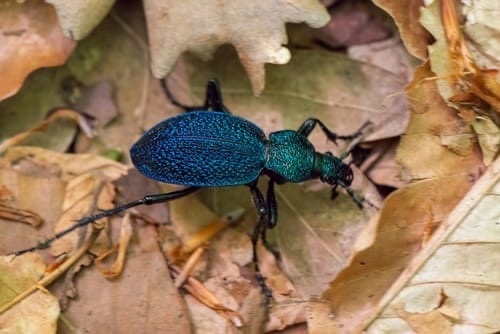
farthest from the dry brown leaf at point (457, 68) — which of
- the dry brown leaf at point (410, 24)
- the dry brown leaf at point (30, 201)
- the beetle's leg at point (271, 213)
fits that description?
the dry brown leaf at point (30, 201)

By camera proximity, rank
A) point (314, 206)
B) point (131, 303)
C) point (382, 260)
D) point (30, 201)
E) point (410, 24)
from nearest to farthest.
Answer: point (382, 260) < point (131, 303) < point (410, 24) < point (30, 201) < point (314, 206)

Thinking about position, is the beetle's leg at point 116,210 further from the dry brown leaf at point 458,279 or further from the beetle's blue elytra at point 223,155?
the dry brown leaf at point 458,279

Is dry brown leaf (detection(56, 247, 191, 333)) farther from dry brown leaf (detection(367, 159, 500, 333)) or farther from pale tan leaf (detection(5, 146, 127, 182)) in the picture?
dry brown leaf (detection(367, 159, 500, 333))

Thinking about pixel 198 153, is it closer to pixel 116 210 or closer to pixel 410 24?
pixel 116 210

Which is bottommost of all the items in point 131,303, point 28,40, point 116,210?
point 131,303

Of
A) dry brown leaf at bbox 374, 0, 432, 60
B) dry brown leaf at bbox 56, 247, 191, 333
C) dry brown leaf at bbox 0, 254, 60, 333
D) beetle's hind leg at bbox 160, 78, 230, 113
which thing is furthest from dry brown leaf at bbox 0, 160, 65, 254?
dry brown leaf at bbox 374, 0, 432, 60

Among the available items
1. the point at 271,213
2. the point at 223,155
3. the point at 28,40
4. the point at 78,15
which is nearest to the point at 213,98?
the point at 223,155

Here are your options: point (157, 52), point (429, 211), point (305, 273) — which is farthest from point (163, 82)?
point (429, 211)
